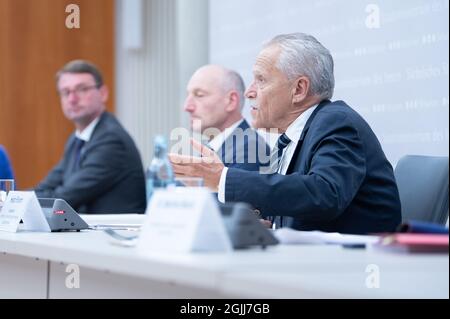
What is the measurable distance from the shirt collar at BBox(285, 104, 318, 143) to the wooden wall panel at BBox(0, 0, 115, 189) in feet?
13.1

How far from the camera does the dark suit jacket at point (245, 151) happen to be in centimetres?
328

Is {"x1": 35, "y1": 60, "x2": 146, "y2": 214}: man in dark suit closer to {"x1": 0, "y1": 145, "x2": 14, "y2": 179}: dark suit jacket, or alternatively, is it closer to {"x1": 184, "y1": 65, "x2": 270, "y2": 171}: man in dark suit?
{"x1": 0, "y1": 145, "x2": 14, "y2": 179}: dark suit jacket

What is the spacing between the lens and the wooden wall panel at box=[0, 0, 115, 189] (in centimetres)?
612

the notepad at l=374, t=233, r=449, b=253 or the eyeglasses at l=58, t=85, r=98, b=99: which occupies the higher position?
the notepad at l=374, t=233, r=449, b=253

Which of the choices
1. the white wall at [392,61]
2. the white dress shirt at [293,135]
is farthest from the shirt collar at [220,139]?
the white dress shirt at [293,135]

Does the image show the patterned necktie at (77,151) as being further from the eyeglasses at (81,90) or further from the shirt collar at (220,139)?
the shirt collar at (220,139)

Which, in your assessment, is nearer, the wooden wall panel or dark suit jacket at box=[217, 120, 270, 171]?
dark suit jacket at box=[217, 120, 270, 171]

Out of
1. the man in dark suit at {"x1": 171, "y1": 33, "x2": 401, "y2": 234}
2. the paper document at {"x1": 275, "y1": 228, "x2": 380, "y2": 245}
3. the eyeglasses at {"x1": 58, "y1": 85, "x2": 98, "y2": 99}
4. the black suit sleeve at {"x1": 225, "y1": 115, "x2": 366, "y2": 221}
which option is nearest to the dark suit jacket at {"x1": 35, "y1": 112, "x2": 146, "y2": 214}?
the eyeglasses at {"x1": 58, "y1": 85, "x2": 98, "y2": 99}

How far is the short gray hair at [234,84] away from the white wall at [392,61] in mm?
420

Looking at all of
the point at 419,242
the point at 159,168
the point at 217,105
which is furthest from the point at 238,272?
the point at 159,168

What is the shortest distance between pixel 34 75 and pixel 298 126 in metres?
4.12

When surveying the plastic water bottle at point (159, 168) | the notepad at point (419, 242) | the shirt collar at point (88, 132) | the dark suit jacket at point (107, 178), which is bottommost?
the plastic water bottle at point (159, 168)

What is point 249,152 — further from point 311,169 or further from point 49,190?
point 49,190
